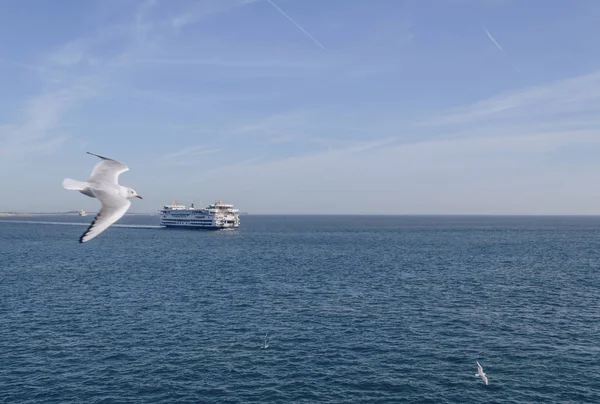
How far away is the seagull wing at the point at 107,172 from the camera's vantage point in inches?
396

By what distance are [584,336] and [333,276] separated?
5067 centimetres

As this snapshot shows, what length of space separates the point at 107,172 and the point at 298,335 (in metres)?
47.6

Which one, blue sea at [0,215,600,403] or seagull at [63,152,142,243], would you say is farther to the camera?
blue sea at [0,215,600,403]

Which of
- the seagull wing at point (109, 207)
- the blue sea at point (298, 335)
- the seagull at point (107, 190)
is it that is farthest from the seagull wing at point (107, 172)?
the blue sea at point (298, 335)

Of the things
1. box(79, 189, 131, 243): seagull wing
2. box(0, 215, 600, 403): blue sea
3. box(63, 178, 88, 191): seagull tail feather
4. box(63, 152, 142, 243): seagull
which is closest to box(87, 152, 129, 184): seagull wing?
box(63, 152, 142, 243): seagull

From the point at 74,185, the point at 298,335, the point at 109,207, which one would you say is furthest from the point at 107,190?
the point at 298,335

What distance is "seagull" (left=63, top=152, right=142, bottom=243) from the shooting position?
31.0 ft

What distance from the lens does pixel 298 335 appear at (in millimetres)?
54938

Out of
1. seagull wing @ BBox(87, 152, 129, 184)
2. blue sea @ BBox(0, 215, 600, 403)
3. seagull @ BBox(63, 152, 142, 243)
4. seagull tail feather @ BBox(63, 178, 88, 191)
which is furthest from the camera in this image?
blue sea @ BBox(0, 215, 600, 403)

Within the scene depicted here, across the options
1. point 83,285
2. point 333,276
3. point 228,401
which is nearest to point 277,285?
point 333,276

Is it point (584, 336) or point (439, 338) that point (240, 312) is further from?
point (584, 336)

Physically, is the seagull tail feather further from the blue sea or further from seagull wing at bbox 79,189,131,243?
the blue sea

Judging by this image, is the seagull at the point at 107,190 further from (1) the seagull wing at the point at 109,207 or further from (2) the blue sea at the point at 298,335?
(2) the blue sea at the point at 298,335

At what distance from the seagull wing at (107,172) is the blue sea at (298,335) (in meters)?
32.9
